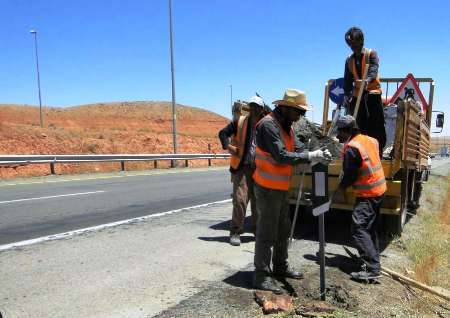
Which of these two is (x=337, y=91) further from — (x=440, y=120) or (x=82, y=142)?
(x=82, y=142)

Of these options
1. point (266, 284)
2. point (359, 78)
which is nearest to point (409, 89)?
point (359, 78)

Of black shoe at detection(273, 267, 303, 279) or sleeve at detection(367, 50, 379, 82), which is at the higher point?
sleeve at detection(367, 50, 379, 82)

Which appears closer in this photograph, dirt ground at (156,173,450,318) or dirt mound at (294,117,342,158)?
dirt ground at (156,173,450,318)

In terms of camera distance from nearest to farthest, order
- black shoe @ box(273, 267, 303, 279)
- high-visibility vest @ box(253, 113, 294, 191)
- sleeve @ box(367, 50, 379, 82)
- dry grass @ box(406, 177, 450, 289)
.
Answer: high-visibility vest @ box(253, 113, 294, 191) → black shoe @ box(273, 267, 303, 279) → dry grass @ box(406, 177, 450, 289) → sleeve @ box(367, 50, 379, 82)

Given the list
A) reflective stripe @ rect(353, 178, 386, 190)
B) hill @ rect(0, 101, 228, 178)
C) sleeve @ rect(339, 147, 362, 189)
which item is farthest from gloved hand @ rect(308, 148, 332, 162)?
hill @ rect(0, 101, 228, 178)

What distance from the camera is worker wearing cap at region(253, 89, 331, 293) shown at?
14.7ft

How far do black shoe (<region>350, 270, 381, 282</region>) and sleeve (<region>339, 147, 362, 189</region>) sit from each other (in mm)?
943

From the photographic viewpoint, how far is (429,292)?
4895mm

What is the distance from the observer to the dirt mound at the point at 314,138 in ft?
23.0

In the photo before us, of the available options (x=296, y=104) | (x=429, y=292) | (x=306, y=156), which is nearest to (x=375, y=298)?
(x=429, y=292)

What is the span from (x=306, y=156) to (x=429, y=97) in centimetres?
577

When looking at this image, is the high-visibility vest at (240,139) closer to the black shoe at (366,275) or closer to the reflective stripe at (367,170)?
the reflective stripe at (367,170)

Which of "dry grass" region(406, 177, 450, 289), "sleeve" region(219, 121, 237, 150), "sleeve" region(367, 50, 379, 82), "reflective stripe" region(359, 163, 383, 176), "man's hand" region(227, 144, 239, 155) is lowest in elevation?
"dry grass" region(406, 177, 450, 289)

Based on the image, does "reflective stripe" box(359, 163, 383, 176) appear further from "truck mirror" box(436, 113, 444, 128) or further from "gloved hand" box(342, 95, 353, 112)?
"truck mirror" box(436, 113, 444, 128)
